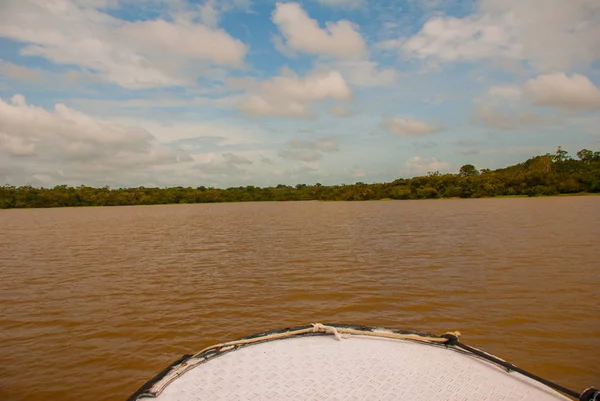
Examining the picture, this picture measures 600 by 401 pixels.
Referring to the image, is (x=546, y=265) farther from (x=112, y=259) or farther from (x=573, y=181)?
(x=573, y=181)

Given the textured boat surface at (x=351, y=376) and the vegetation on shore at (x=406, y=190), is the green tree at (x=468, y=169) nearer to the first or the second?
the vegetation on shore at (x=406, y=190)

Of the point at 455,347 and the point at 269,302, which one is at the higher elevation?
the point at 455,347

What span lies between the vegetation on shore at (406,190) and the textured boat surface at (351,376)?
78.2 metres

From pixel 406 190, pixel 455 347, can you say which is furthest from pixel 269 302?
pixel 406 190

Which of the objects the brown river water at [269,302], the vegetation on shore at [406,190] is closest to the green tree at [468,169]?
the vegetation on shore at [406,190]

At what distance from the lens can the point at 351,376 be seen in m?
2.95

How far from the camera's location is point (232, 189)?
110m

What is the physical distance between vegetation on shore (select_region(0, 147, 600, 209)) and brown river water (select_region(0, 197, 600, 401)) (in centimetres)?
6578

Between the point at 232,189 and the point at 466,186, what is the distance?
6337cm

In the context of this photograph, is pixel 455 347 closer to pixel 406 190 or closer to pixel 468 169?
pixel 406 190

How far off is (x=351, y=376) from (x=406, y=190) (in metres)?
85.6

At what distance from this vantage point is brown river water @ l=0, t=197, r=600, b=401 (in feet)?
16.4

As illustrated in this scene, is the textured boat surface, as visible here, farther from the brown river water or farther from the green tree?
the green tree

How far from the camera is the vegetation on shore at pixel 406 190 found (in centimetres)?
6988
